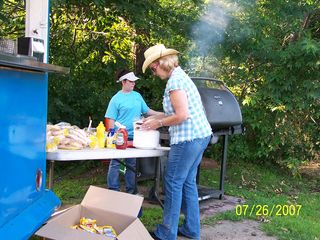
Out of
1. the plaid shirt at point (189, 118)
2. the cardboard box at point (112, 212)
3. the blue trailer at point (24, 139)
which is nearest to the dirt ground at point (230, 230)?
the plaid shirt at point (189, 118)

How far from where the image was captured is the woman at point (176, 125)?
3.62 m

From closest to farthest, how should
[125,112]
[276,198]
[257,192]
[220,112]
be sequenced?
[125,112]
[220,112]
[276,198]
[257,192]

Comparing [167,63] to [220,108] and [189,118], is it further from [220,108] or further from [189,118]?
[220,108]

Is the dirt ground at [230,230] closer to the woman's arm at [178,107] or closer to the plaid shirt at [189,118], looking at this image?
the plaid shirt at [189,118]

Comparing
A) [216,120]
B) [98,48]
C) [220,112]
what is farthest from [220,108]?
[98,48]

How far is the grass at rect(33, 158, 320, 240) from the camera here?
15.6ft

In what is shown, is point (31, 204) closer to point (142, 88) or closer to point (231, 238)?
point (231, 238)

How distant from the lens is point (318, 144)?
7.70 meters

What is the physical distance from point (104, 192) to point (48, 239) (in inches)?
31.8

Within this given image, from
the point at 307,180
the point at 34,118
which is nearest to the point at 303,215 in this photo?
the point at 307,180

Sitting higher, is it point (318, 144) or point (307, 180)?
point (318, 144)
